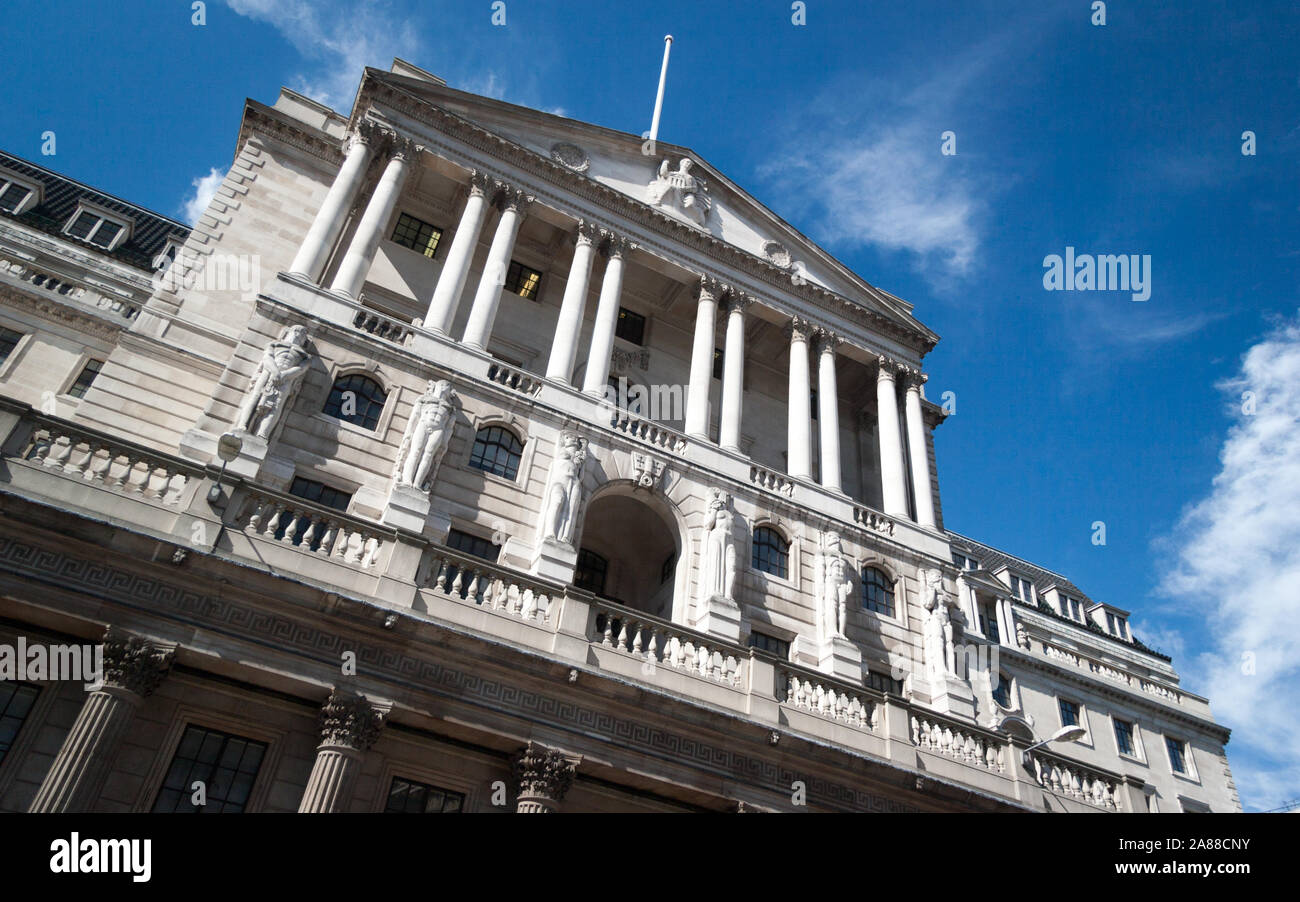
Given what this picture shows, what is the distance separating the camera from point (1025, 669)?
4038cm

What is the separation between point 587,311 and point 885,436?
12113 mm

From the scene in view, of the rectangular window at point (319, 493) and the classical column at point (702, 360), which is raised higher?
the classical column at point (702, 360)

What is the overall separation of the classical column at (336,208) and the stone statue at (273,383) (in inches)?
127

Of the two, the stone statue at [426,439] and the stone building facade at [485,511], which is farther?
the stone statue at [426,439]

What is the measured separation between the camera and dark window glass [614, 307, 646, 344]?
→ 32.4 metres

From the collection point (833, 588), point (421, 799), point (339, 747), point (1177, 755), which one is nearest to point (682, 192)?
point (833, 588)

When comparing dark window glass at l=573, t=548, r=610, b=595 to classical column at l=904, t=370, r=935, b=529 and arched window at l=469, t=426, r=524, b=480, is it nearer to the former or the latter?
arched window at l=469, t=426, r=524, b=480

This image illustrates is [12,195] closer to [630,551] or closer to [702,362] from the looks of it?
[702,362]

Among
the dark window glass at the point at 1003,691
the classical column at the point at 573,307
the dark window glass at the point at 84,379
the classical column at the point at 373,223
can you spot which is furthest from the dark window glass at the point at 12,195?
the dark window glass at the point at 1003,691

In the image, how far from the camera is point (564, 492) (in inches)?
880

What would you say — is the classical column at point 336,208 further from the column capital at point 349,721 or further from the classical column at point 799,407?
the classical column at point 799,407

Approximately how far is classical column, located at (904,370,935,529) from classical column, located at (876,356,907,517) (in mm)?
575

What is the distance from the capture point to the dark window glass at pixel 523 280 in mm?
30875
